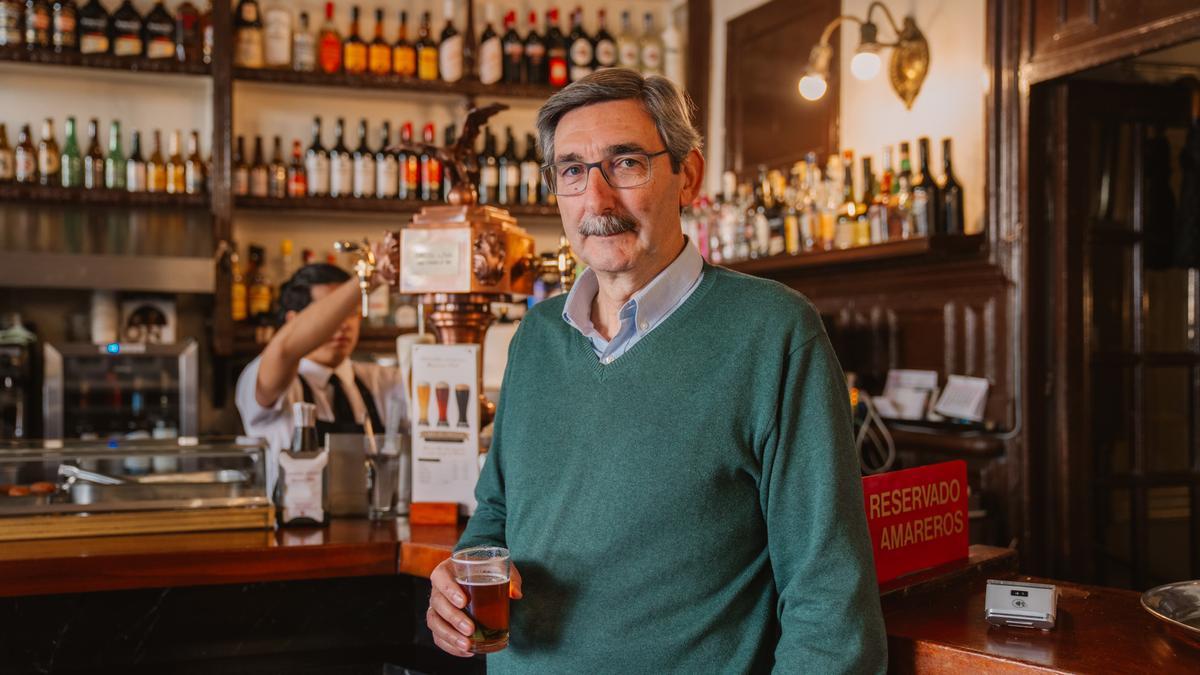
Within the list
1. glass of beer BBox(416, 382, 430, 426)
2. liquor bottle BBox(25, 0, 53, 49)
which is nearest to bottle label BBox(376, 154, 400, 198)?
liquor bottle BBox(25, 0, 53, 49)

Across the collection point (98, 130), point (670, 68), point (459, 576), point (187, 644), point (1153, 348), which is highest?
point (670, 68)

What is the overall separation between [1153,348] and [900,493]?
263cm

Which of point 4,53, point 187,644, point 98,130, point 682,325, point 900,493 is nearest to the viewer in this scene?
point 682,325

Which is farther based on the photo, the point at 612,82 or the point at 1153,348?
the point at 1153,348

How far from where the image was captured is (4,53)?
4227 mm

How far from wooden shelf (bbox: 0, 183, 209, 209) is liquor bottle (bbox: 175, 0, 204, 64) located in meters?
0.61

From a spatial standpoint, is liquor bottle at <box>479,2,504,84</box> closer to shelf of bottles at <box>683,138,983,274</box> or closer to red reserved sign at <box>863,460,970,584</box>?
shelf of bottles at <box>683,138,983,274</box>

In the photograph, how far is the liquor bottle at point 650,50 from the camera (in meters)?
5.21

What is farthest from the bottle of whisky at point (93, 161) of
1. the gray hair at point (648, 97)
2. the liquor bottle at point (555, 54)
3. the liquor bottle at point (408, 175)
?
the gray hair at point (648, 97)

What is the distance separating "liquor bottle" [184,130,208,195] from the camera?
451 centimetres

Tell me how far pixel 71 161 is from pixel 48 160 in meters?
0.10

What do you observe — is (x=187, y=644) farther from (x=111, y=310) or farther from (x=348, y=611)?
(x=111, y=310)

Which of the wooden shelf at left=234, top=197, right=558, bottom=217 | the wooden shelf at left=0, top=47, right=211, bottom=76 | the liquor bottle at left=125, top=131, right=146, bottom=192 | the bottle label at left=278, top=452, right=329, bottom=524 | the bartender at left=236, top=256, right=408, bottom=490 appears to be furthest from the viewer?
the wooden shelf at left=234, top=197, right=558, bottom=217

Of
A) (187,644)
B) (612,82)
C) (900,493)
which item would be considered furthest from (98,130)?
(900,493)
